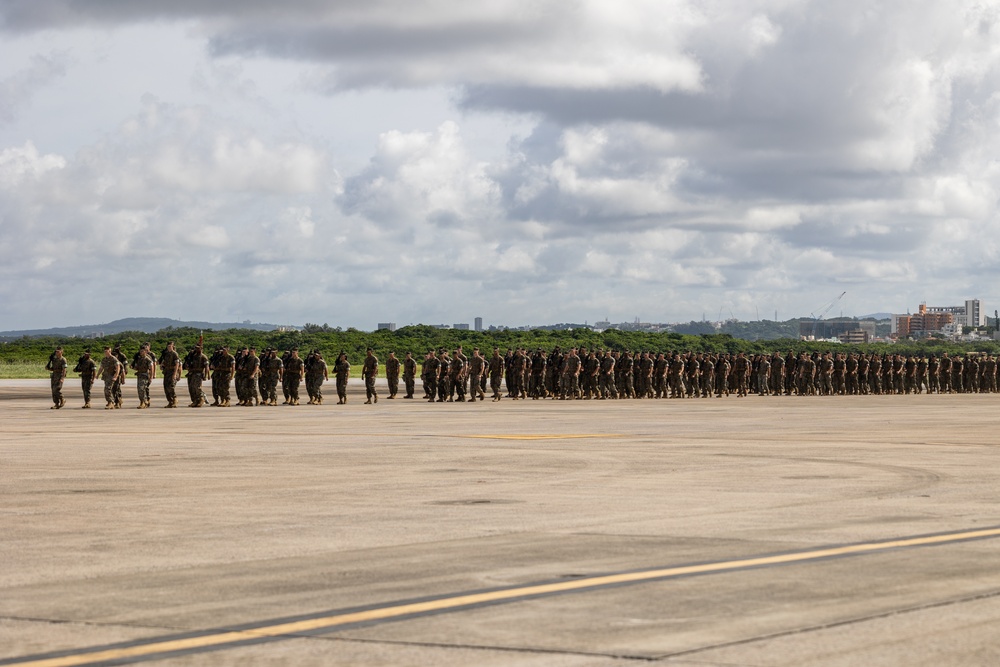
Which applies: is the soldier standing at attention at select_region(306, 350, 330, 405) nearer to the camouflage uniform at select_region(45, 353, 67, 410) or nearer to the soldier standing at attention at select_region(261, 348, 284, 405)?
the soldier standing at attention at select_region(261, 348, 284, 405)

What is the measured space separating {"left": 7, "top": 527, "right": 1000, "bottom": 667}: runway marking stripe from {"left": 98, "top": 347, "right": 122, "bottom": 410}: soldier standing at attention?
95.3 ft

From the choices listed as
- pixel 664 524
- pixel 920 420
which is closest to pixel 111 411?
pixel 920 420

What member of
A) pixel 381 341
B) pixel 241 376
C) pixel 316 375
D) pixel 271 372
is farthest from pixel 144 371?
pixel 381 341

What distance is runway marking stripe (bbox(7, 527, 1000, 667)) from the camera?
6840 mm

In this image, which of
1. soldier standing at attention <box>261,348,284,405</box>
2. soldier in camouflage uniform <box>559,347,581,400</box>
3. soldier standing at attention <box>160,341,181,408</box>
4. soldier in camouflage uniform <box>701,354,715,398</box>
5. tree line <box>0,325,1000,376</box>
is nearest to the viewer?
soldier standing at attention <box>160,341,181,408</box>

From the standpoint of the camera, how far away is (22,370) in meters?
80.1

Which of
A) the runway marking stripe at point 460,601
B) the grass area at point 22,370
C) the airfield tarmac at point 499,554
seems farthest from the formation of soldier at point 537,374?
the runway marking stripe at point 460,601

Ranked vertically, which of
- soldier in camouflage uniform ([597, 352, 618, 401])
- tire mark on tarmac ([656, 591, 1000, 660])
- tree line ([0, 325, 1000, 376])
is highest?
tree line ([0, 325, 1000, 376])

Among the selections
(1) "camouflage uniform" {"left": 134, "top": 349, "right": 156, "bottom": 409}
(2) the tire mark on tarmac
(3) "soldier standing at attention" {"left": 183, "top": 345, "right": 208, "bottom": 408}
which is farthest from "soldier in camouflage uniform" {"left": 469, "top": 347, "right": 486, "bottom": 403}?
(2) the tire mark on tarmac

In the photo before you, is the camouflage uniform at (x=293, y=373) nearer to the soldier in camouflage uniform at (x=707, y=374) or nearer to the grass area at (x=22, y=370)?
the soldier in camouflage uniform at (x=707, y=374)

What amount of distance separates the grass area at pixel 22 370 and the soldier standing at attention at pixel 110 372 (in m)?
36.8

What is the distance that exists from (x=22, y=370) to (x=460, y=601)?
252 feet

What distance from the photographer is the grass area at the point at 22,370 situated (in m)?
74.0

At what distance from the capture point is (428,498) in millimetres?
14258
